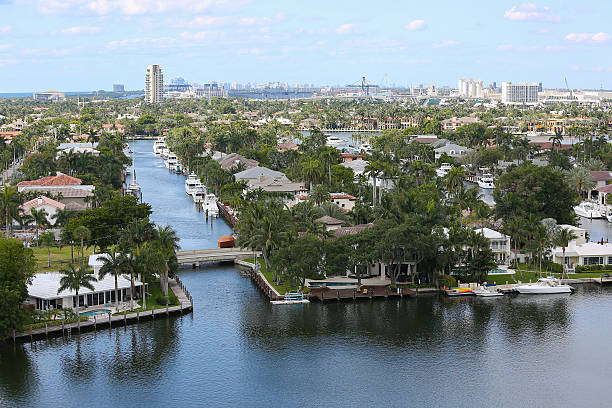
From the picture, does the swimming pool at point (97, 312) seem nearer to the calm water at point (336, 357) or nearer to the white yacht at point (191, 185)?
the calm water at point (336, 357)

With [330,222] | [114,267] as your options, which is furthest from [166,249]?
[330,222]

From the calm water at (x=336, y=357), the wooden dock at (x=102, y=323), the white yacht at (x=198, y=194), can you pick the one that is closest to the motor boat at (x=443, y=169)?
the white yacht at (x=198, y=194)

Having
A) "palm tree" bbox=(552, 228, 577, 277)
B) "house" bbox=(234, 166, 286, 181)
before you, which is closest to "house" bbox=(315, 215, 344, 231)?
"palm tree" bbox=(552, 228, 577, 277)

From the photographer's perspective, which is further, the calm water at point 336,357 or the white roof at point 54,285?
the white roof at point 54,285

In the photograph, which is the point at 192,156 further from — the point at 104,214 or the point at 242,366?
the point at 242,366

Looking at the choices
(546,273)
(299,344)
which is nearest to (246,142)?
(546,273)

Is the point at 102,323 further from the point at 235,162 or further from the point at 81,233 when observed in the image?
the point at 235,162
